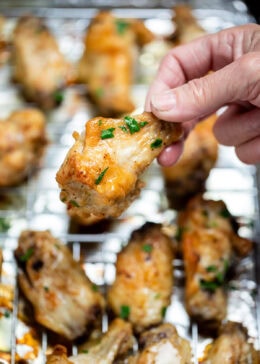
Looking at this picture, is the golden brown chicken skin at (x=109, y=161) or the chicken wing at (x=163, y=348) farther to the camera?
the chicken wing at (x=163, y=348)

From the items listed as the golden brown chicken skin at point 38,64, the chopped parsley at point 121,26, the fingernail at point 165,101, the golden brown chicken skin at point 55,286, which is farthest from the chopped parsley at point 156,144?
the chopped parsley at point 121,26

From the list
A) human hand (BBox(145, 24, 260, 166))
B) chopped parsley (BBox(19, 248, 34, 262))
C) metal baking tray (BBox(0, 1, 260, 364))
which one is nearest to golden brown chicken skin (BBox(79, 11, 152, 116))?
metal baking tray (BBox(0, 1, 260, 364))

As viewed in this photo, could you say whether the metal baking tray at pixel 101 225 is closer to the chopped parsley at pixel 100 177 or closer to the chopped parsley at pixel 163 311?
the chopped parsley at pixel 163 311

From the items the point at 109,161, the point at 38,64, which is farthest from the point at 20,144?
the point at 109,161

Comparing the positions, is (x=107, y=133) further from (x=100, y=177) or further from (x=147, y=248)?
(x=147, y=248)

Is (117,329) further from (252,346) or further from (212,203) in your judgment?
(212,203)

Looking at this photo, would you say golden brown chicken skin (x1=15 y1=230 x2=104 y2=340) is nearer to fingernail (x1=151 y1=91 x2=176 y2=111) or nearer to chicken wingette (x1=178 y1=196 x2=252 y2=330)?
chicken wingette (x1=178 y1=196 x2=252 y2=330)
